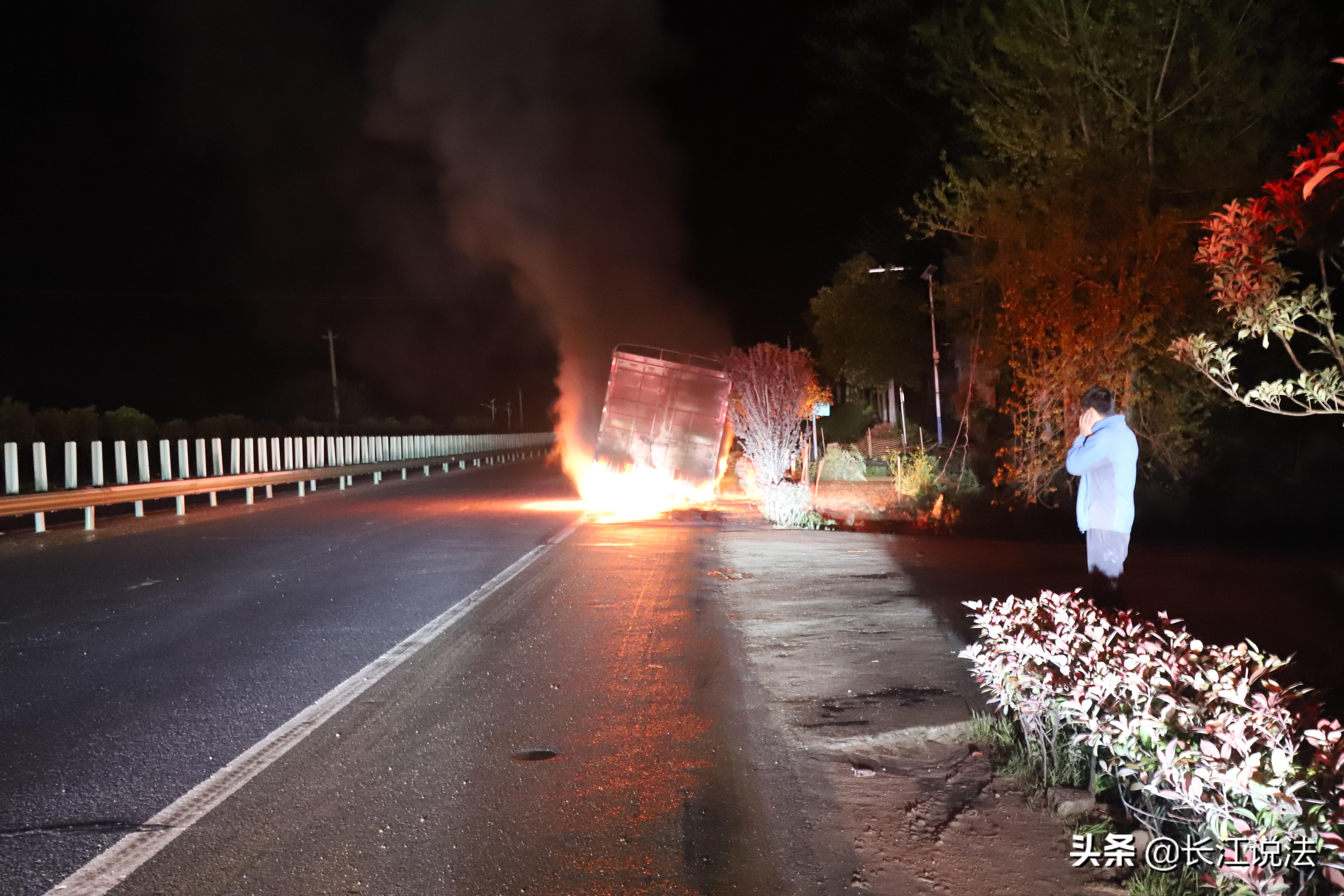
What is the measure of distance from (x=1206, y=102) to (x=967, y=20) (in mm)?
4991

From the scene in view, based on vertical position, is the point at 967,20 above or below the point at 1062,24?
above

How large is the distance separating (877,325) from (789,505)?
21192mm

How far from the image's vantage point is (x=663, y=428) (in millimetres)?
19938

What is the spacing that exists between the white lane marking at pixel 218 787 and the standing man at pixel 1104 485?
13.9ft

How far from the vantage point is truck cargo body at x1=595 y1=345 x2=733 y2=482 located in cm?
1948

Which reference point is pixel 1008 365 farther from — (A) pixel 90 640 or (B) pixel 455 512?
(A) pixel 90 640

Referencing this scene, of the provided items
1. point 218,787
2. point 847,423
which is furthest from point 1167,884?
point 847,423

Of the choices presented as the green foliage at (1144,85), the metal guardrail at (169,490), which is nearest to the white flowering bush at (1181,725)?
the green foliage at (1144,85)

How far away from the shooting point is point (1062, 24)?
1435cm

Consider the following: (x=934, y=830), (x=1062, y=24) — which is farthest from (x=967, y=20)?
(x=934, y=830)

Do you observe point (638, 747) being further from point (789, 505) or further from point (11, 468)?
point (11, 468)

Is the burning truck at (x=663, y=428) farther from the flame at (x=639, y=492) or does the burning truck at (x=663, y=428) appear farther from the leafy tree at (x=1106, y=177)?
the leafy tree at (x=1106, y=177)

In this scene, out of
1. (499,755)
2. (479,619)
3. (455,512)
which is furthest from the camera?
(455,512)

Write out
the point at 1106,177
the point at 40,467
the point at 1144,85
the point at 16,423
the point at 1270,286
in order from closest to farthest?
the point at 1270,286 → the point at 1106,177 → the point at 1144,85 → the point at 40,467 → the point at 16,423
